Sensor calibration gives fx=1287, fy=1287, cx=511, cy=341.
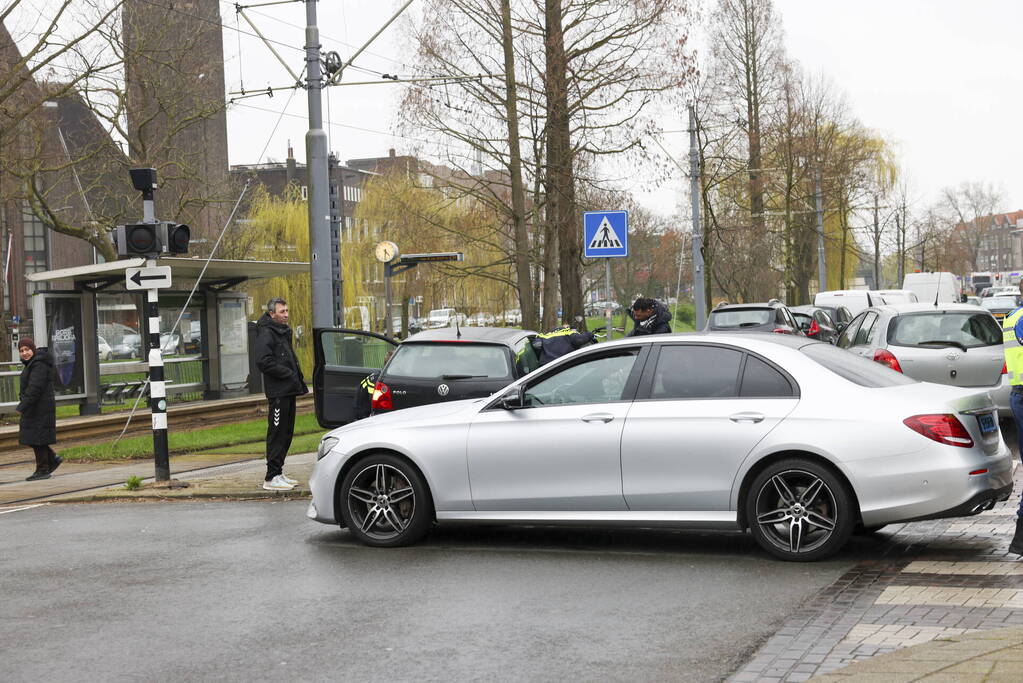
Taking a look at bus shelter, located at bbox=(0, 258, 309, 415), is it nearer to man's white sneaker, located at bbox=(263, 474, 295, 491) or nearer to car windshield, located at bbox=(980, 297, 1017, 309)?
man's white sneaker, located at bbox=(263, 474, 295, 491)

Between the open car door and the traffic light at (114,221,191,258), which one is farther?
the open car door

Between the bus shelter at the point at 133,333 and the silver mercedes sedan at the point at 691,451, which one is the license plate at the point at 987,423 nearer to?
the silver mercedes sedan at the point at 691,451

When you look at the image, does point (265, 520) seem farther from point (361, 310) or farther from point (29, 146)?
point (361, 310)

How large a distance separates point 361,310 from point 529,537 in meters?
42.7

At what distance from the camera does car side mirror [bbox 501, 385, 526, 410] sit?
8.77 meters

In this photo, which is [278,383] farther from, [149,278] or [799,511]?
[799,511]

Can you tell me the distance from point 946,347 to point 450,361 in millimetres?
5683

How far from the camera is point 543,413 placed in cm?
869

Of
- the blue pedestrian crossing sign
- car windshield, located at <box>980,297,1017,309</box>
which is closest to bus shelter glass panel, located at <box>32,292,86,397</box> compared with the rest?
the blue pedestrian crossing sign

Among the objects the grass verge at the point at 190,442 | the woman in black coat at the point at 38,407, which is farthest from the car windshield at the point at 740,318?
the woman in black coat at the point at 38,407

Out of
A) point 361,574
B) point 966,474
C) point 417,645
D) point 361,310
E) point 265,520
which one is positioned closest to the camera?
point 417,645

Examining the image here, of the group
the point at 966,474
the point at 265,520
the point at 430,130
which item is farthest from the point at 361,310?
the point at 966,474

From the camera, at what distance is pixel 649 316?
13078mm

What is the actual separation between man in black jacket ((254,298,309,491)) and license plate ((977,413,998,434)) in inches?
257
